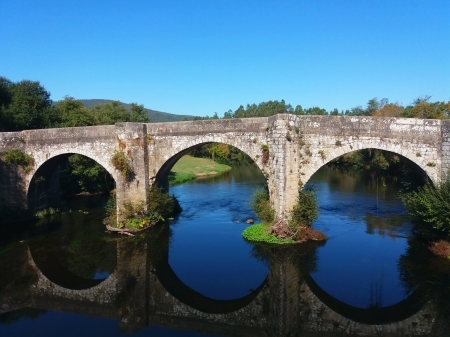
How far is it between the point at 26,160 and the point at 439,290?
19.2m

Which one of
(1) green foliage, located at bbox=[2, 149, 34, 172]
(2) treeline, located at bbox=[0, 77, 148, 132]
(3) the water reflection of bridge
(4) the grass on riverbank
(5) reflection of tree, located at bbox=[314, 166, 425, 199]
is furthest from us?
(4) the grass on riverbank

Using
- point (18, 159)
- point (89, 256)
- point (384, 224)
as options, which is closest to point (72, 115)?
Result: point (18, 159)

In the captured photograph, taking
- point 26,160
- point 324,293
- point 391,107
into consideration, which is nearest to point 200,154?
point 391,107

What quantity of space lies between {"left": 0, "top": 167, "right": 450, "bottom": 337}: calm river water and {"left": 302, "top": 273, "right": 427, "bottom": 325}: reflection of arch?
0.11 ft

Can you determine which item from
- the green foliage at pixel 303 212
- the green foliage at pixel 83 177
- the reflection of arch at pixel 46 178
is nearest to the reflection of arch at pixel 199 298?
the green foliage at pixel 303 212

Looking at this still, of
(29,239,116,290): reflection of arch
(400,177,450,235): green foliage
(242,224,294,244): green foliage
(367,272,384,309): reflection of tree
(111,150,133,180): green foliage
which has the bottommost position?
(29,239,116,290): reflection of arch

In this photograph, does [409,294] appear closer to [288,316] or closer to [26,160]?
[288,316]

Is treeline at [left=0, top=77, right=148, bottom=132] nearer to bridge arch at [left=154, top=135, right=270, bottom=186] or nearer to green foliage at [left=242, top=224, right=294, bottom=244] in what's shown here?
bridge arch at [left=154, top=135, right=270, bottom=186]

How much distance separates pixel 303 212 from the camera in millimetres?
15109

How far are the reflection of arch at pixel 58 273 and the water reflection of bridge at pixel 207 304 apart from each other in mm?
33

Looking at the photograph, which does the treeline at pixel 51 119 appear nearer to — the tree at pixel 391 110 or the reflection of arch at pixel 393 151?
the reflection of arch at pixel 393 151

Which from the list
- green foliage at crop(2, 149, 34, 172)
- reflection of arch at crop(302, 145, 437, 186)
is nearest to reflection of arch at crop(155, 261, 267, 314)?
reflection of arch at crop(302, 145, 437, 186)

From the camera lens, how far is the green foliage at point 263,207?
15.4 m

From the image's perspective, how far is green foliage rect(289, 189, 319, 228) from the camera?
1509 centimetres
